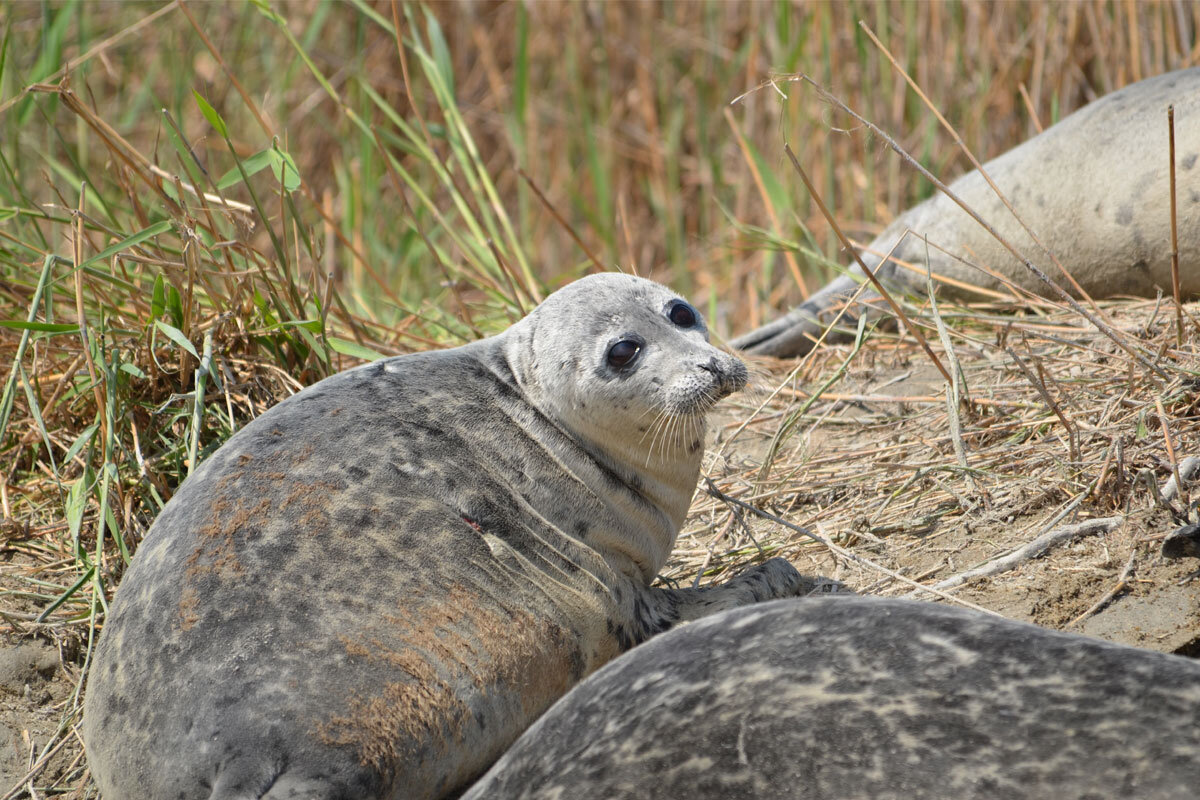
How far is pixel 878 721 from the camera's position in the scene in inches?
61.7

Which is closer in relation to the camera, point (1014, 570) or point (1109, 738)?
point (1109, 738)

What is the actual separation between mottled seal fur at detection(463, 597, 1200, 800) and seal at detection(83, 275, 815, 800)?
1.72 ft

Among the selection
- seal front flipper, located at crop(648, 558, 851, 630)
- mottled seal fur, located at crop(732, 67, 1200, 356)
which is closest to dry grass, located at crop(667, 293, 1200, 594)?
seal front flipper, located at crop(648, 558, 851, 630)

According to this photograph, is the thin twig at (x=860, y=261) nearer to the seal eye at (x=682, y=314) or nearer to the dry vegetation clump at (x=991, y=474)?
the dry vegetation clump at (x=991, y=474)

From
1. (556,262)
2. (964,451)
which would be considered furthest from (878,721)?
(556,262)

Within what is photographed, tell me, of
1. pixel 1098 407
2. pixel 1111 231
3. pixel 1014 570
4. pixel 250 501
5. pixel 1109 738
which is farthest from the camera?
pixel 1111 231

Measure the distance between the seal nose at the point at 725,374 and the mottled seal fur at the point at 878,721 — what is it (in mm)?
1084

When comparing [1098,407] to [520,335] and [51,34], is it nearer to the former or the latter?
[520,335]

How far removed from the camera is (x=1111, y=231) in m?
4.35

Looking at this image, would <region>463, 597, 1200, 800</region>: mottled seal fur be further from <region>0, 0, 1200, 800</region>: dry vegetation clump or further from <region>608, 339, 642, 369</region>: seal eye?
<region>608, 339, 642, 369</region>: seal eye

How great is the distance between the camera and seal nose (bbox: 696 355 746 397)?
279 cm

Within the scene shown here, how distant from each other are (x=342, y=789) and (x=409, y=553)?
1.71 feet

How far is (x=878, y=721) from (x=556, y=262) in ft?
20.7

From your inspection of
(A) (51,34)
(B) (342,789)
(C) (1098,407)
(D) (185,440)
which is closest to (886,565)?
(C) (1098,407)
